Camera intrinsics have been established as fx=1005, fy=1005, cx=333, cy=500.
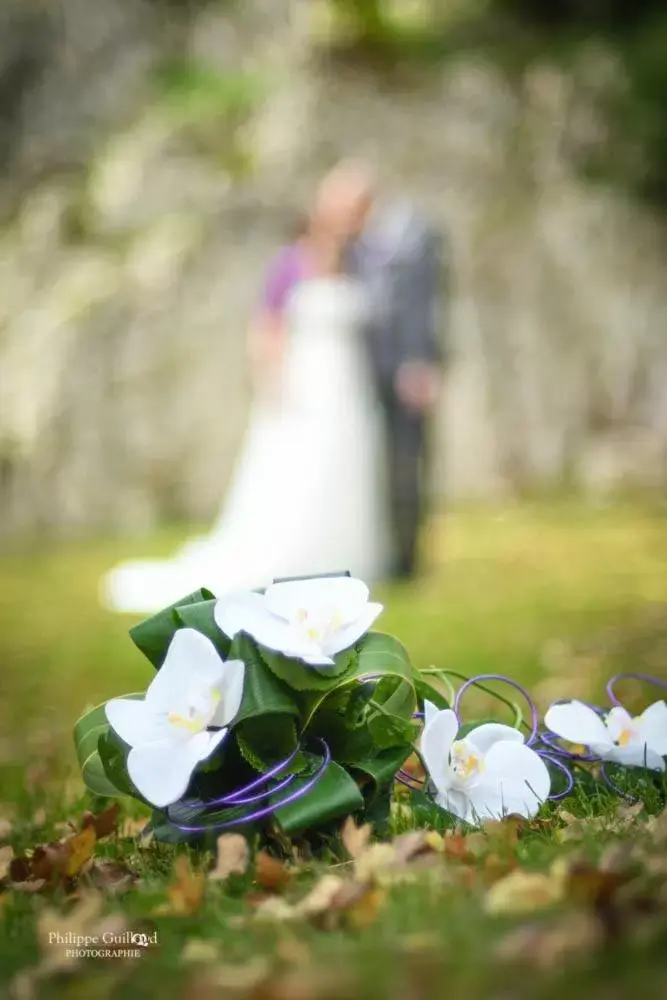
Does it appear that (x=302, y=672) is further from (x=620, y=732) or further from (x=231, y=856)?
(x=620, y=732)

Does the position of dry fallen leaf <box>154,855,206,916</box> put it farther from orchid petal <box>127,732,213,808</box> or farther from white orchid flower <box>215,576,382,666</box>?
white orchid flower <box>215,576,382,666</box>

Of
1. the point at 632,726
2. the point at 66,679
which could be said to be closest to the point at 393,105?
the point at 66,679

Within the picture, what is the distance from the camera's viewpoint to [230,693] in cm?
149

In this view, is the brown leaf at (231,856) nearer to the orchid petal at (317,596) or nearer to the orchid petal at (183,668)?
the orchid petal at (183,668)

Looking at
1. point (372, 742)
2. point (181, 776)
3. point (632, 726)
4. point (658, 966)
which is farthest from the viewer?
point (632, 726)

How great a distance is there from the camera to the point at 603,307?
9.66 meters

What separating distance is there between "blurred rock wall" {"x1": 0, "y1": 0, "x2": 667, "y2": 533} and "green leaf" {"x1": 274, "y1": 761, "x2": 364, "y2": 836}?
7.05m

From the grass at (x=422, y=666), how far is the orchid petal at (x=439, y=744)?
143 mm

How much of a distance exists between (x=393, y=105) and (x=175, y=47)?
276 centimetres

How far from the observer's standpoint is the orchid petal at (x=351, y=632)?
1.53m

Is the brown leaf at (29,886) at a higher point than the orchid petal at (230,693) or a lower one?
lower

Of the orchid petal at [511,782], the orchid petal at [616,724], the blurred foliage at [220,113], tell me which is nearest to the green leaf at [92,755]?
the orchid petal at [511,782]

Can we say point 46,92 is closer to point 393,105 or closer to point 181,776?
point 393,105

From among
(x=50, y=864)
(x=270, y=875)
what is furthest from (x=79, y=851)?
(x=270, y=875)
